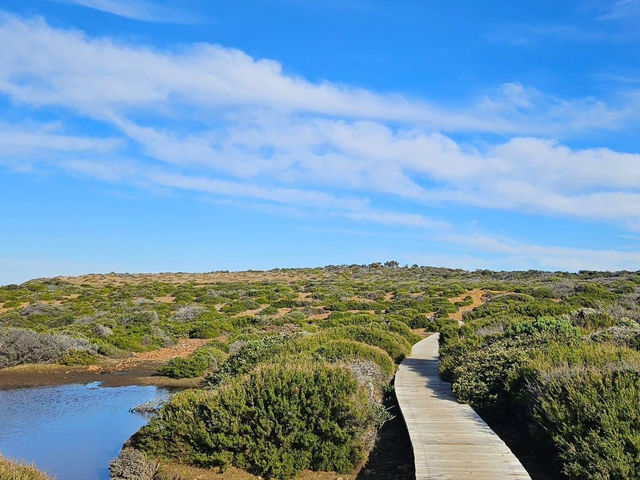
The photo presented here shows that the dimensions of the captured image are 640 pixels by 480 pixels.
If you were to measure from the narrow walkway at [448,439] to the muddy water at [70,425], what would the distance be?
5.25 metres

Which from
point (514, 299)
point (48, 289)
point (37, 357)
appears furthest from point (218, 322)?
point (48, 289)

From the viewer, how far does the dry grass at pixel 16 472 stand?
6.83 meters

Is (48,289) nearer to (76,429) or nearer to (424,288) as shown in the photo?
(424,288)

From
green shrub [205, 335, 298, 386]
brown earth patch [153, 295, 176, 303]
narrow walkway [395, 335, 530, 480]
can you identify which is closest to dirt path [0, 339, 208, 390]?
Answer: green shrub [205, 335, 298, 386]

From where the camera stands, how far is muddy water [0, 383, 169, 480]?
991cm

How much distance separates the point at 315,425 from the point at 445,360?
642 centimetres

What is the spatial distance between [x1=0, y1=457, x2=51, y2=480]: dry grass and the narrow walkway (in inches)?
196

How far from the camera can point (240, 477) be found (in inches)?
347

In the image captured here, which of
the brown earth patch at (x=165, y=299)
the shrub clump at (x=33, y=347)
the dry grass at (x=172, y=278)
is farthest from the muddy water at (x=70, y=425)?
the dry grass at (x=172, y=278)

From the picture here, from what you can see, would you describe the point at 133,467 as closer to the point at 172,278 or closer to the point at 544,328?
the point at 544,328

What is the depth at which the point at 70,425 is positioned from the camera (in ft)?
40.4

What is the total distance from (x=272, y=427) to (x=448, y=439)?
2830 mm

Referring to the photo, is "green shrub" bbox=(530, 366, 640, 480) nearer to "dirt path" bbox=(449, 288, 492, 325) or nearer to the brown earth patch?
"dirt path" bbox=(449, 288, 492, 325)

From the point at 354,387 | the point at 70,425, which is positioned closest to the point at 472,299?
the point at 354,387
